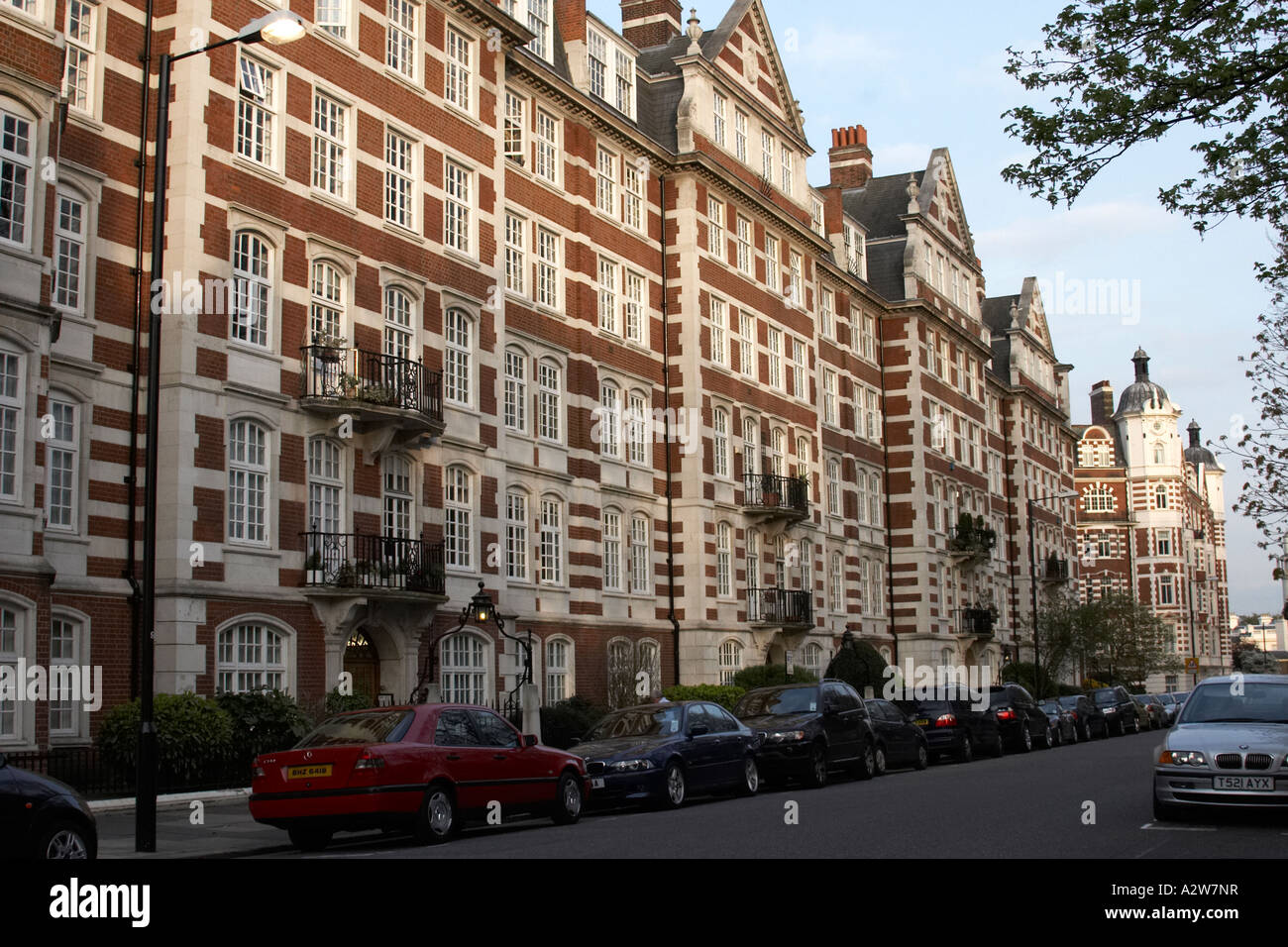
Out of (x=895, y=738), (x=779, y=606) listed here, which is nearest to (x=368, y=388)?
(x=895, y=738)

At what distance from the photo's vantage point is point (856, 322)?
186 feet

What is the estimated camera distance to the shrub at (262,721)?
22.0 metres

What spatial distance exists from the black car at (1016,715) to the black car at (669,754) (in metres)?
14.2

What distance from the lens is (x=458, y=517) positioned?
97.8 feet

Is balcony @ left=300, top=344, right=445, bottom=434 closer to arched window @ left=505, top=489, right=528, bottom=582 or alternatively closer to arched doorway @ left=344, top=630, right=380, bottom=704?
arched doorway @ left=344, top=630, right=380, bottom=704

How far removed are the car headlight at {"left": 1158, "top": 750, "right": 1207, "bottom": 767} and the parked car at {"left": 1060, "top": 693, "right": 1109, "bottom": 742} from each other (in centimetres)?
2704

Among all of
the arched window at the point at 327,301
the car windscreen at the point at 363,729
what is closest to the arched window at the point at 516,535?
the arched window at the point at 327,301

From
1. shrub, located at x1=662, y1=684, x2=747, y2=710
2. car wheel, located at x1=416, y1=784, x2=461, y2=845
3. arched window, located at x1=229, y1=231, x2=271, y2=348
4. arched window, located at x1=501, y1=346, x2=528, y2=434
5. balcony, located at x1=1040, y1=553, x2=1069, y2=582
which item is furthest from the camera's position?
balcony, located at x1=1040, y1=553, x2=1069, y2=582

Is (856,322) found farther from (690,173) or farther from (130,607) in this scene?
(130,607)

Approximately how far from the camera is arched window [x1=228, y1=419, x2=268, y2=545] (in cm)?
2384

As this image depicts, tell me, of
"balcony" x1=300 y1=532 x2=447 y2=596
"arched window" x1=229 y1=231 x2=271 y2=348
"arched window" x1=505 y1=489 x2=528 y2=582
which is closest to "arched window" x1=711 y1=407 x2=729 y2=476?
"arched window" x1=505 y1=489 x2=528 y2=582

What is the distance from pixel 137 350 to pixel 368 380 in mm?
4775

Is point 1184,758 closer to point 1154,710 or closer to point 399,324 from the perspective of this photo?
point 399,324

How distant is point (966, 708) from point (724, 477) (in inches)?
444
